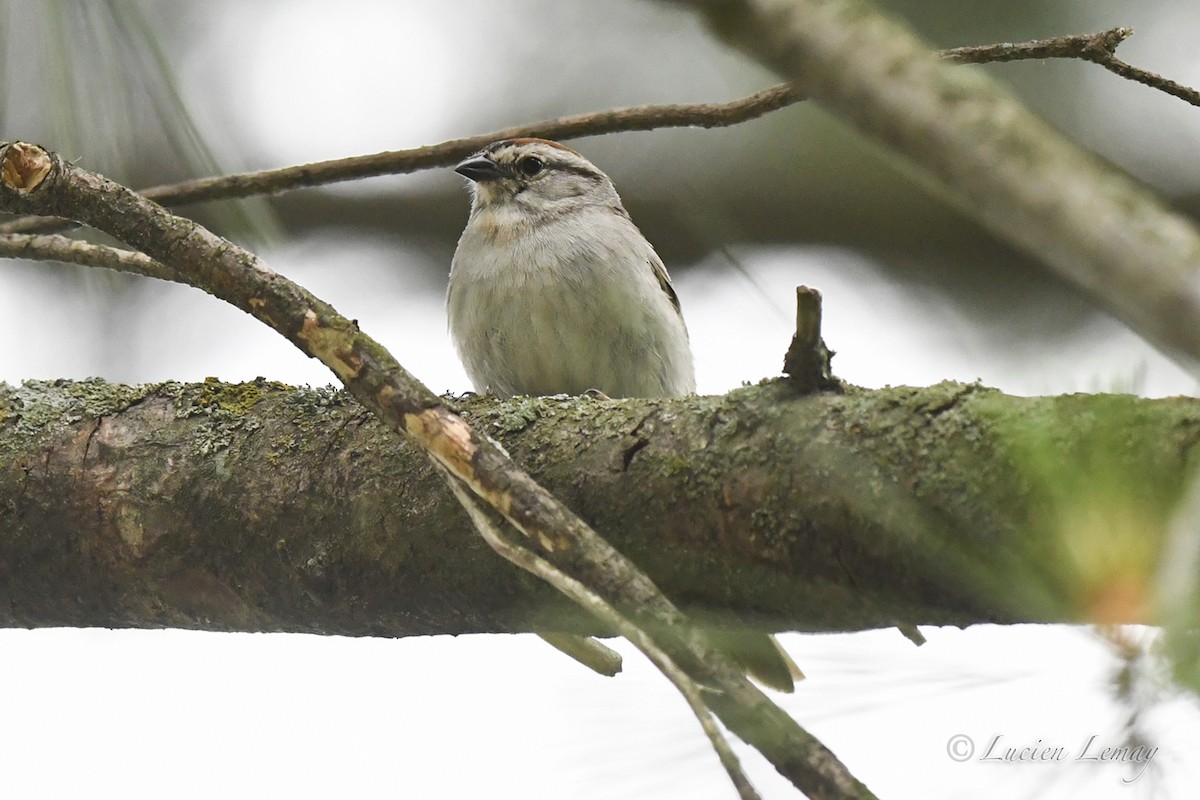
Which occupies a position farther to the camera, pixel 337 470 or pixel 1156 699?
pixel 337 470

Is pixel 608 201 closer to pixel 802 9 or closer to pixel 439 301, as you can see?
pixel 439 301

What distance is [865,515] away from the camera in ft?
7.59

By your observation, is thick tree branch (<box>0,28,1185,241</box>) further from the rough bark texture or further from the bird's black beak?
the bird's black beak

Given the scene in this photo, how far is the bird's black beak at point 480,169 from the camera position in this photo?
529 centimetres

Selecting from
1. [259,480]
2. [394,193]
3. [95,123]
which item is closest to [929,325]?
[259,480]

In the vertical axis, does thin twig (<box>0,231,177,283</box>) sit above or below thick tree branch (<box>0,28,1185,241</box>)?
below

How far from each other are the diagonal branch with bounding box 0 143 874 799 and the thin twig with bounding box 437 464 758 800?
3cm

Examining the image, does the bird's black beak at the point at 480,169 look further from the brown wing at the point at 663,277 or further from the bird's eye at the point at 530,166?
the brown wing at the point at 663,277

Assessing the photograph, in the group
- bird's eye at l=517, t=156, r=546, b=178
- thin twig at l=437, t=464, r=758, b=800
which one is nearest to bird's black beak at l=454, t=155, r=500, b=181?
bird's eye at l=517, t=156, r=546, b=178


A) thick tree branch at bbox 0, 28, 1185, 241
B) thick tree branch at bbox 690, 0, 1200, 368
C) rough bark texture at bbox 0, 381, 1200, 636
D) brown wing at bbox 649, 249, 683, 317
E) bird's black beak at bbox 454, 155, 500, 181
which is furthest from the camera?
bird's black beak at bbox 454, 155, 500, 181

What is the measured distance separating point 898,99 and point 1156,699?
0.83 metres

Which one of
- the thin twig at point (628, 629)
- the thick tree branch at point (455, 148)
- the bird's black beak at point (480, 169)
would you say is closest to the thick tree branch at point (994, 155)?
the thin twig at point (628, 629)

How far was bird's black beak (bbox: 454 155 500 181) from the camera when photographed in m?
5.29

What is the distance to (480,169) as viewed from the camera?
5.31 metres
